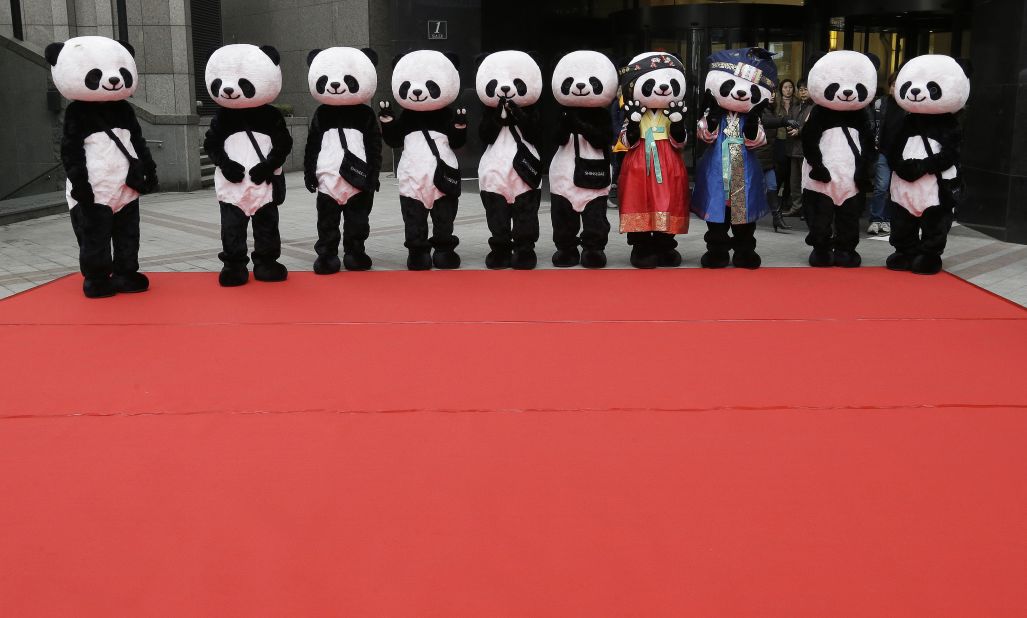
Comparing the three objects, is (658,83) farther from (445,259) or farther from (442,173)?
(445,259)

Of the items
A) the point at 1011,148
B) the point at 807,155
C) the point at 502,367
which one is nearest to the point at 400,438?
the point at 502,367

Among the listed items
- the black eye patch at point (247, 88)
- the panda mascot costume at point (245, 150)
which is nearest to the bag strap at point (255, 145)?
the panda mascot costume at point (245, 150)

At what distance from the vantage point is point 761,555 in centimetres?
343

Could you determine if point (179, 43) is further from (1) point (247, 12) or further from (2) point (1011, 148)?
(2) point (1011, 148)

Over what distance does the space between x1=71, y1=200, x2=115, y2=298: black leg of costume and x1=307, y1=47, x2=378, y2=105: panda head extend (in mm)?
1785

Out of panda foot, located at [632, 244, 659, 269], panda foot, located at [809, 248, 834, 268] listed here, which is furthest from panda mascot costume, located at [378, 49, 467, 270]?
panda foot, located at [809, 248, 834, 268]

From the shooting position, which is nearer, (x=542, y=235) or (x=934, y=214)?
(x=934, y=214)

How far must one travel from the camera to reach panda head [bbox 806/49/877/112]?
7.82 m

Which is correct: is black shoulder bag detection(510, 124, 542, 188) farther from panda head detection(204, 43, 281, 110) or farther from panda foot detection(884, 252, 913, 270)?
panda foot detection(884, 252, 913, 270)

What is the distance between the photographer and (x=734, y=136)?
8094mm

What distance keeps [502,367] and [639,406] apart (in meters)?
0.95

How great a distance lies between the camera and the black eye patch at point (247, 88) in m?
7.51

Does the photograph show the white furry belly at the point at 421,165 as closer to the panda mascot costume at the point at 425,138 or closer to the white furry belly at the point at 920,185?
the panda mascot costume at the point at 425,138

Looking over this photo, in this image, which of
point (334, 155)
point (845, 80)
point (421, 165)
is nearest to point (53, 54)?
point (334, 155)
